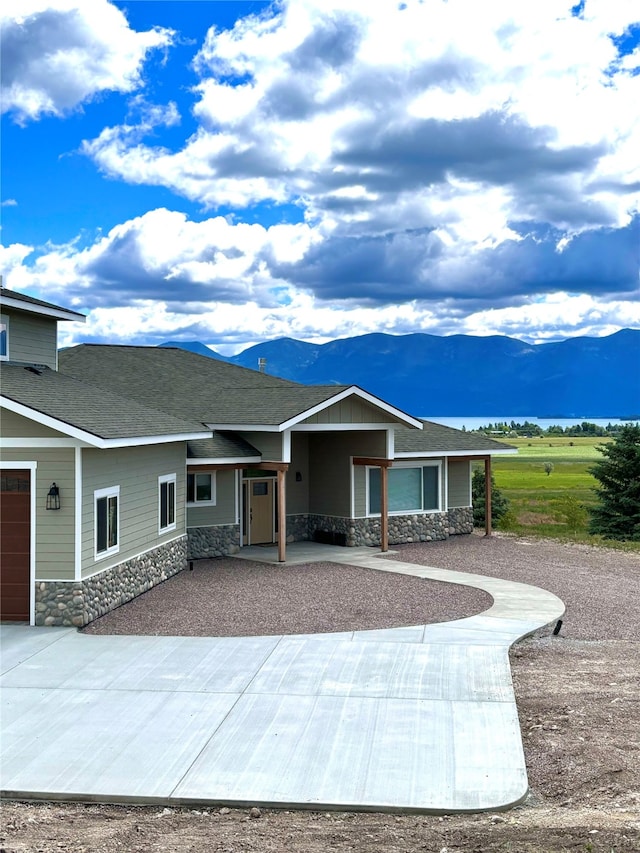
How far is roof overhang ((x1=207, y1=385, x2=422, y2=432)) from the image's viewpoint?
755 inches

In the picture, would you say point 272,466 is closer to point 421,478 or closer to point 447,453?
point 421,478

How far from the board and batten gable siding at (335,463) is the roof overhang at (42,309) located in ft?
23.8

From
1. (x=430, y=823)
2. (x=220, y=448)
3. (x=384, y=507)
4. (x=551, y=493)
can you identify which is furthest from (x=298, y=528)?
(x=551, y=493)

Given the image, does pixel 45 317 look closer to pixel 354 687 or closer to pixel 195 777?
pixel 354 687

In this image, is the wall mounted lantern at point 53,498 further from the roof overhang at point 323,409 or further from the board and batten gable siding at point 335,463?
the board and batten gable siding at point 335,463

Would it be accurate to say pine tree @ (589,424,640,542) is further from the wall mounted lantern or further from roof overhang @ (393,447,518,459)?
the wall mounted lantern

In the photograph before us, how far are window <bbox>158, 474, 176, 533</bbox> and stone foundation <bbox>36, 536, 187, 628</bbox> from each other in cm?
110

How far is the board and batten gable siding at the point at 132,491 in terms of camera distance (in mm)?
13406

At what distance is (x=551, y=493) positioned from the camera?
2080 inches

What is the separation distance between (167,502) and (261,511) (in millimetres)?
4936

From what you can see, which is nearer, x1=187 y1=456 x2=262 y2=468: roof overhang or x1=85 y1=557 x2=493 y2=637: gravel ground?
x1=85 y1=557 x2=493 y2=637: gravel ground

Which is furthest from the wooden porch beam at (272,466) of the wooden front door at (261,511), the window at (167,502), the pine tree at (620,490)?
the pine tree at (620,490)

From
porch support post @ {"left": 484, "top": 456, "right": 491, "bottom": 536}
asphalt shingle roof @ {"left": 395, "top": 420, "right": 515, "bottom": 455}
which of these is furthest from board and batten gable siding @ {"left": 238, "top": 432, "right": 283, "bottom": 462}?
porch support post @ {"left": 484, "top": 456, "right": 491, "bottom": 536}

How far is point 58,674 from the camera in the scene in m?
10.5
